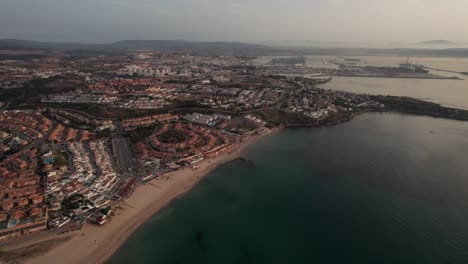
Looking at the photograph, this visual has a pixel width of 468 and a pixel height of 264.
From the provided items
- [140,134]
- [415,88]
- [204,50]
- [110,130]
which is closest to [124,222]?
[140,134]

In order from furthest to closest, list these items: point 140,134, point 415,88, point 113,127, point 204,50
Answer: point 204,50 → point 415,88 → point 113,127 → point 140,134

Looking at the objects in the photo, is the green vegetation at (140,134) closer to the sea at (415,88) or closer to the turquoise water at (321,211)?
the turquoise water at (321,211)

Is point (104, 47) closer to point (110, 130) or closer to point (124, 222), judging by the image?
point (110, 130)

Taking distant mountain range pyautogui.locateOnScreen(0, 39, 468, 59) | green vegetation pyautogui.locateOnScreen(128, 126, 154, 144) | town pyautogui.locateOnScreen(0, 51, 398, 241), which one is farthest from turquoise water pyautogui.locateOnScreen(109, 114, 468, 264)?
distant mountain range pyautogui.locateOnScreen(0, 39, 468, 59)

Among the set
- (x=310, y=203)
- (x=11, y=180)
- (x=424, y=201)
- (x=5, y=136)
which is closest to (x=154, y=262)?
(x=310, y=203)

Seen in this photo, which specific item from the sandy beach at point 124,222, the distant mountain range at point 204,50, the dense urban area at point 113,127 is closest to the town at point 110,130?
the dense urban area at point 113,127

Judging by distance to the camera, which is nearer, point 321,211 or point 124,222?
point 124,222

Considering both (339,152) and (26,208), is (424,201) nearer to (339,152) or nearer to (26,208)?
(339,152)
